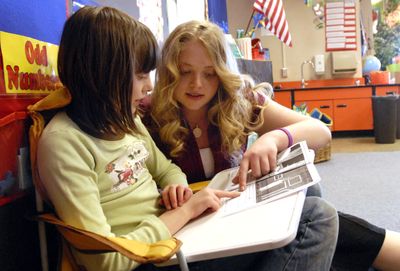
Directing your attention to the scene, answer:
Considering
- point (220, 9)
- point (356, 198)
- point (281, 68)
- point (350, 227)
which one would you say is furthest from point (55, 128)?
point (281, 68)

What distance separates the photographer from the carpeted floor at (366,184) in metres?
1.87

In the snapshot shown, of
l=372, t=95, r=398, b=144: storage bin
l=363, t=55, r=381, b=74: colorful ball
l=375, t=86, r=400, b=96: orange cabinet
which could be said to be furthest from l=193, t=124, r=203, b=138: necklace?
l=363, t=55, r=381, b=74: colorful ball

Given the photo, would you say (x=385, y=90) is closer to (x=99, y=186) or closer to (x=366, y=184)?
(x=366, y=184)

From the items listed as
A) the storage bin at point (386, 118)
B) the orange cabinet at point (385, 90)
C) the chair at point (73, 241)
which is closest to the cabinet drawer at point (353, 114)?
the orange cabinet at point (385, 90)

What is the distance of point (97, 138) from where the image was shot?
713 mm

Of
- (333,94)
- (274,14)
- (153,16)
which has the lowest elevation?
(333,94)

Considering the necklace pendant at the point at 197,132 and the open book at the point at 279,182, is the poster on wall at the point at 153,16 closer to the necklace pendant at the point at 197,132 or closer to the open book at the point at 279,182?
the necklace pendant at the point at 197,132

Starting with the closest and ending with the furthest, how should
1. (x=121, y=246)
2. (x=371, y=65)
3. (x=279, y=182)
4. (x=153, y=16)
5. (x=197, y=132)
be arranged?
(x=121, y=246) < (x=279, y=182) < (x=197, y=132) < (x=153, y=16) < (x=371, y=65)

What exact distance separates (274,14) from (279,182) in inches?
101

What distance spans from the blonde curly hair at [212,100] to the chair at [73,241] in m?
0.42

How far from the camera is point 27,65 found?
0.72 m

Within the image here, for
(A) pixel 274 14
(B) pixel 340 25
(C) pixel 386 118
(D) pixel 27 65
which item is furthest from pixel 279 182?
(B) pixel 340 25

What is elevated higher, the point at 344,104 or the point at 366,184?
the point at 344,104

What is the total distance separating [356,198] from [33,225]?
72.4 inches
